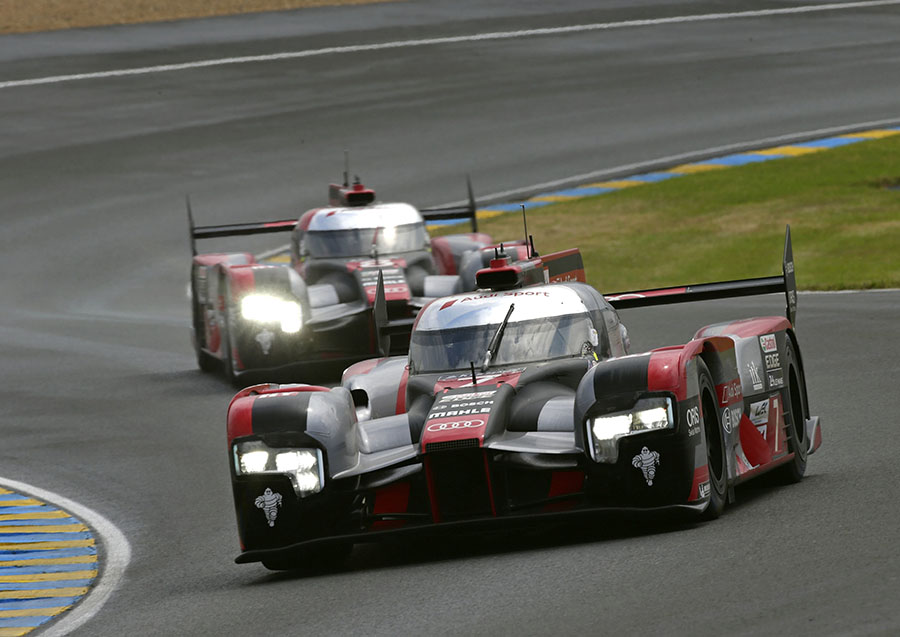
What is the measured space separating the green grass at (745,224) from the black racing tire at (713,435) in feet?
43.3

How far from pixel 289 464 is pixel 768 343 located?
11.1 feet

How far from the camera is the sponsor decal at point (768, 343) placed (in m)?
10.9

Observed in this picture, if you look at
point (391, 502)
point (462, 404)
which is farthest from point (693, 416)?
point (391, 502)

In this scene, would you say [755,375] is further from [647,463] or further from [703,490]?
[647,463]

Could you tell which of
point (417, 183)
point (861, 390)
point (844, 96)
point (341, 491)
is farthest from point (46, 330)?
point (844, 96)

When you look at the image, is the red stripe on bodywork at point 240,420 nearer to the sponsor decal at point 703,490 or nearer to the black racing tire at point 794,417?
the sponsor decal at point 703,490

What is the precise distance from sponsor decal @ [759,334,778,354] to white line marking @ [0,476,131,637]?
442cm

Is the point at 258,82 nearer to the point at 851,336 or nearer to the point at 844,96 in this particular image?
the point at 844,96

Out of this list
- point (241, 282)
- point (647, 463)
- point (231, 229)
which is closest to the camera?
point (647, 463)

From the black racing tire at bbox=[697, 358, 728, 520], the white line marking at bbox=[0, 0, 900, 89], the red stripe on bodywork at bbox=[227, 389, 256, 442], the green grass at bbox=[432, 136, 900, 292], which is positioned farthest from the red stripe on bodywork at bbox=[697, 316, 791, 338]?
the white line marking at bbox=[0, 0, 900, 89]

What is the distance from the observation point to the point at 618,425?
905cm

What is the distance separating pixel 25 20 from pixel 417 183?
2110 centimetres

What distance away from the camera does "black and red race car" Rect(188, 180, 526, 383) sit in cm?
1823

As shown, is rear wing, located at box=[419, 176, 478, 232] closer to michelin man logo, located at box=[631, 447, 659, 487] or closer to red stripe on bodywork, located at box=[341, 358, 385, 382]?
red stripe on bodywork, located at box=[341, 358, 385, 382]
